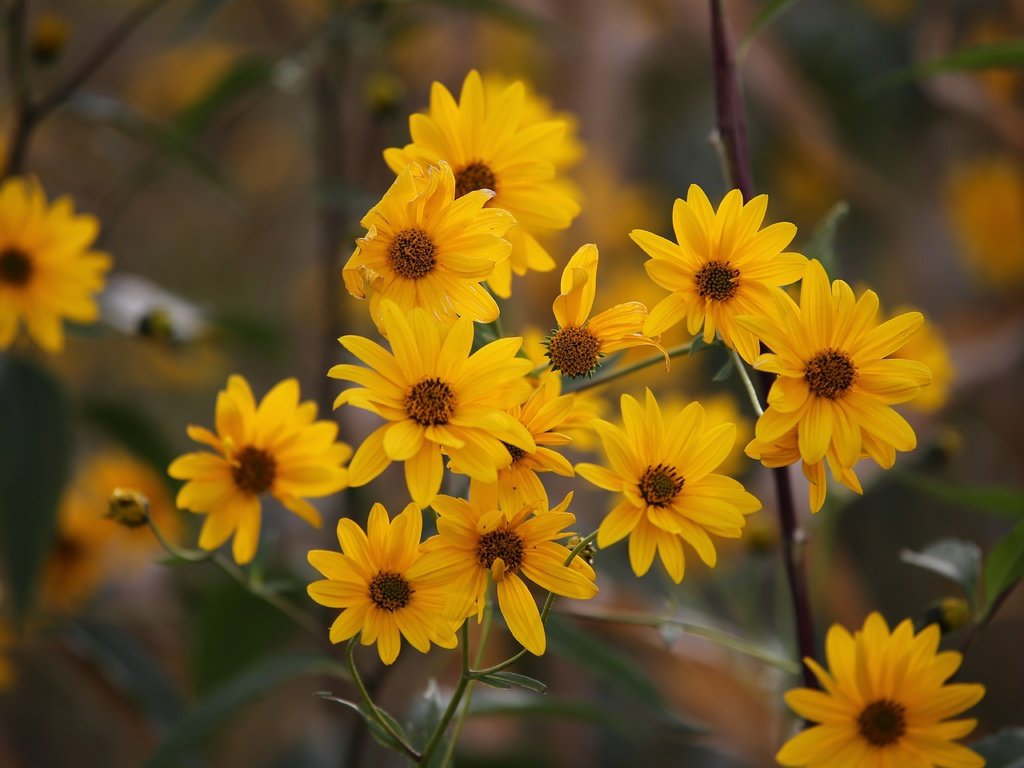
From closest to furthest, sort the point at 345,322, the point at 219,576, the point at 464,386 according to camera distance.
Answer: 1. the point at 464,386
2. the point at 345,322
3. the point at 219,576

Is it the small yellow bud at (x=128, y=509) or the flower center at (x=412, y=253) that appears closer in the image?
the flower center at (x=412, y=253)

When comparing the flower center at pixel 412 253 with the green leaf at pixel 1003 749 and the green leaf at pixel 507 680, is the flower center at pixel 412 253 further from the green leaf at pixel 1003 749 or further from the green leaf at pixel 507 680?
the green leaf at pixel 1003 749

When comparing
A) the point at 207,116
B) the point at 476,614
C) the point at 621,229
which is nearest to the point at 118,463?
the point at 207,116

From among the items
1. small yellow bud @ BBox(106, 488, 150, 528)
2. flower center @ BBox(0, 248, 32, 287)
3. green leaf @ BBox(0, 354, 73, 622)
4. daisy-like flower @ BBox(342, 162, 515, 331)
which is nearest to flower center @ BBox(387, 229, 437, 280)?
daisy-like flower @ BBox(342, 162, 515, 331)

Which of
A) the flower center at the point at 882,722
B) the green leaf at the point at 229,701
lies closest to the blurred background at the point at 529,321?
the green leaf at the point at 229,701

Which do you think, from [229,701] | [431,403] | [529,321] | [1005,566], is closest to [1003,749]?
[1005,566]

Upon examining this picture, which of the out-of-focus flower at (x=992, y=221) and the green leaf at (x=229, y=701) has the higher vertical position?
the out-of-focus flower at (x=992, y=221)

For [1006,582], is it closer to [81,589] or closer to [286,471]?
[286,471]
